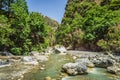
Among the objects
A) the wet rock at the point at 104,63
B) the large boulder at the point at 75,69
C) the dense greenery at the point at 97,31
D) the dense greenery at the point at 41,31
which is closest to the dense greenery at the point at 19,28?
the dense greenery at the point at 41,31

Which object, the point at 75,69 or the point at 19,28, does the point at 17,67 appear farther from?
the point at 19,28

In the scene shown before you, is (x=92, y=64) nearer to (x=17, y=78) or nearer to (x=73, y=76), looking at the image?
(x=73, y=76)

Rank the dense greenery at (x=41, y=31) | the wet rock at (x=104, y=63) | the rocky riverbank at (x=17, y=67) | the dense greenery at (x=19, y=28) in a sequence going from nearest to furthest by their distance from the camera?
the rocky riverbank at (x=17, y=67) → the wet rock at (x=104, y=63) → the dense greenery at (x=19, y=28) → the dense greenery at (x=41, y=31)

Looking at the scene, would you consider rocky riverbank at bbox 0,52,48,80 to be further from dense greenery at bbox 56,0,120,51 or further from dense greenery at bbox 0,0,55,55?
dense greenery at bbox 56,0,120,51

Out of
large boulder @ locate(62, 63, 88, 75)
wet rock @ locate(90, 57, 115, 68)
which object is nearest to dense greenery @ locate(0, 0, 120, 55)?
wet rock @ locate(90, 57, 115, 68)

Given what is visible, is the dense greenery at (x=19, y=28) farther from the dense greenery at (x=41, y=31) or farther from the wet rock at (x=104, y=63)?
the wet rock at (x=104, y=63)

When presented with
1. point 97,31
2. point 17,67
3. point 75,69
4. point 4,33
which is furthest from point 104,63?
point 97,31

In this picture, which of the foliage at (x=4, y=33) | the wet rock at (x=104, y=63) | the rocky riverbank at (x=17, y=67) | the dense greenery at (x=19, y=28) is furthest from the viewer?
the dense greenery at (x=19, y=28)

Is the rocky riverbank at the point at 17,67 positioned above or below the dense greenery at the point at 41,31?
below

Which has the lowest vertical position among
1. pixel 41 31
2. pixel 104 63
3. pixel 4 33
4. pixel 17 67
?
pixel 17 67

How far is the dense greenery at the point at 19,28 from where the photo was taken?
38.0 meters

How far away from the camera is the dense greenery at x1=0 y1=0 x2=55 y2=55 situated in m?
38.0

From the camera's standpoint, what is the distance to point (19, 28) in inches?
1543

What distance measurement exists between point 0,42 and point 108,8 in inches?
1670
